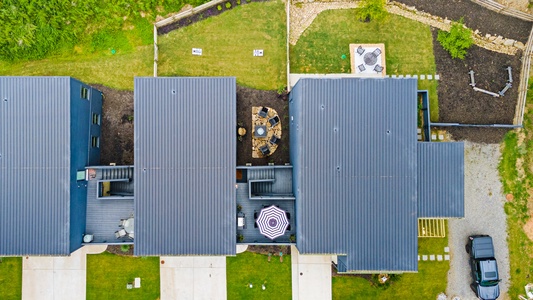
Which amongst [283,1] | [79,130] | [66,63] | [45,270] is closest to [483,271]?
[283,1]

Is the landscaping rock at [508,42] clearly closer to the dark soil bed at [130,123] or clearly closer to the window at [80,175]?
the dark soil bed at [130,123]

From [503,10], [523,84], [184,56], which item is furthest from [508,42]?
[184,56]

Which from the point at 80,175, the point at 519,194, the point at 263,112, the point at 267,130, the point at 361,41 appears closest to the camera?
the point at 80,175

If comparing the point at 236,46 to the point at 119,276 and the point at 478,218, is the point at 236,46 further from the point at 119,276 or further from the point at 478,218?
the point at 478,218

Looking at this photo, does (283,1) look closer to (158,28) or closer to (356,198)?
(158,28)

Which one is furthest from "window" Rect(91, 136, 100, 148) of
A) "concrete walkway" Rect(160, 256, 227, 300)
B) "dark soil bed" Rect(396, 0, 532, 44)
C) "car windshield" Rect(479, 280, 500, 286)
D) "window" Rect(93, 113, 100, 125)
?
"car windshield" Rect(479, 280, 500, 286)

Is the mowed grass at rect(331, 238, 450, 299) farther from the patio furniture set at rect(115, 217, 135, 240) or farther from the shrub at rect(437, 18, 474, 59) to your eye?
the patio furniture set at rect(115, 217, 135, 240)

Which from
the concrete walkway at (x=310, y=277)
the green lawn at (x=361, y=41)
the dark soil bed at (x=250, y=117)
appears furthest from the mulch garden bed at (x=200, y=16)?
the concrete walkway at (x=310, y=277)
